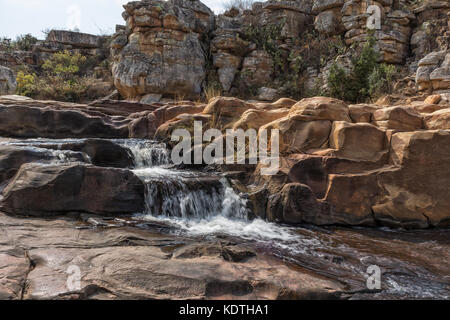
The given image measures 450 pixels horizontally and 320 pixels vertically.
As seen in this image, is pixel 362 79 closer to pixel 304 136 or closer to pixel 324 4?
pixel 304 136

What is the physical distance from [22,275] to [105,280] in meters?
0.61

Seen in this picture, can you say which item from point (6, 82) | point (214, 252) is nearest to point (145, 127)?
point (214, 252)

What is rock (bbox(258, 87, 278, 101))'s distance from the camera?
1386cm

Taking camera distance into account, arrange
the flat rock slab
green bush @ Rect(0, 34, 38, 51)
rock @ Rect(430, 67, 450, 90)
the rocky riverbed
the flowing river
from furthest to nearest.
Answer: green bush @ Rect(0, 34, 38, 51)
rock @ Rect(430, 67, 450, 90)
the flowing river
the rocky riverbed
the flat rock slab

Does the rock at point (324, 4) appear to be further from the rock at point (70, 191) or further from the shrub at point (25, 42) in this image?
the shrub at point (25, 42)

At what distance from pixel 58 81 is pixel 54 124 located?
763cm

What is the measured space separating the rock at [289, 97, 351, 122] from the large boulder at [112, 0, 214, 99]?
30.8 ft

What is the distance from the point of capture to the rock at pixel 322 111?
5.24 metres

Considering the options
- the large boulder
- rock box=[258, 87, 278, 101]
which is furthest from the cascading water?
rock box=[258, 87, 278, 101]

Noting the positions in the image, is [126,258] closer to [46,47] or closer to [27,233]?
[27,233]

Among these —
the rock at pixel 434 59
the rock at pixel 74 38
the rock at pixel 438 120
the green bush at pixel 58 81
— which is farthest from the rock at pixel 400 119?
the rock at pixel 74 38

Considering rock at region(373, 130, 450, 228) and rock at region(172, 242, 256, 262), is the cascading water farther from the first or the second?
rock at region(373, 130, 450, 228)

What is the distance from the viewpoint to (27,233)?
3180mm

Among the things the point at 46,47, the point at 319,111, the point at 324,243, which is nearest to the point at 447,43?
the point at 319,111
